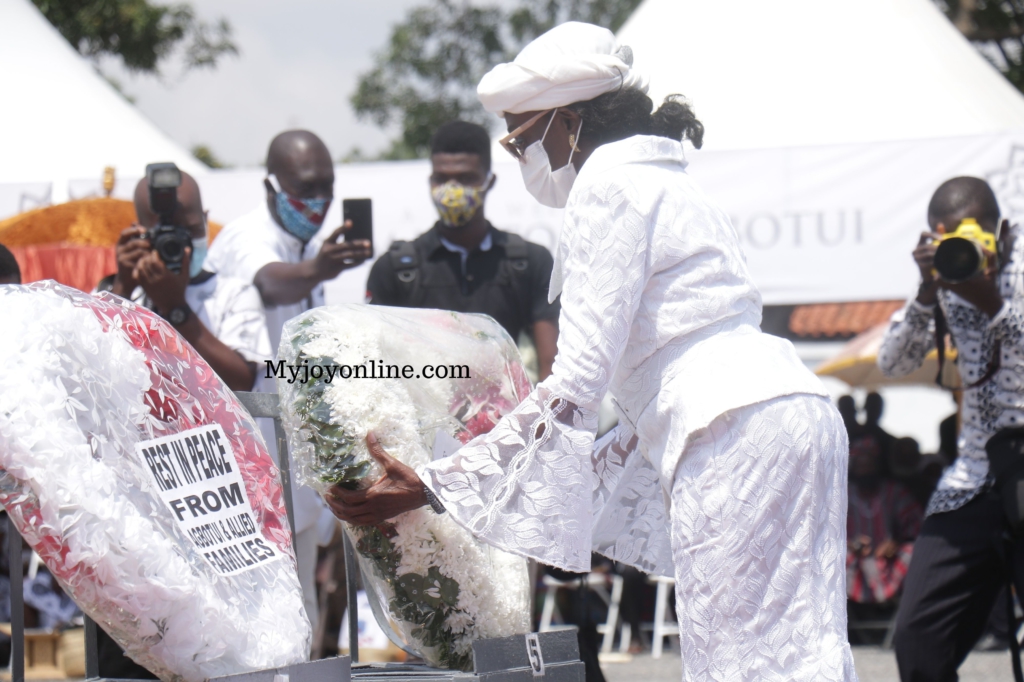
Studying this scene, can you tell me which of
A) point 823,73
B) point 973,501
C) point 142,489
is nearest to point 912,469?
point 823,73

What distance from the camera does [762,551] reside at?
2061mm

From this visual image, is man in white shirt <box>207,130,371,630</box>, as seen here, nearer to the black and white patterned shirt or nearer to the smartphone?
the smartphone

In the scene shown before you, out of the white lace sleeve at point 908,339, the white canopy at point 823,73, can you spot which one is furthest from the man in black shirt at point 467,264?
the white canopy at point 823,73

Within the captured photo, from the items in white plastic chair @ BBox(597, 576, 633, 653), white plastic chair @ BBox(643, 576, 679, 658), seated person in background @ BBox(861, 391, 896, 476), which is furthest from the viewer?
seated person in background @ BBox(861, 391, 896, 476)

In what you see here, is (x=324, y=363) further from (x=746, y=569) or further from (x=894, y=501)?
(x=894, y=501)

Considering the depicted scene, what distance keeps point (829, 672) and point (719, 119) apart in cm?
576

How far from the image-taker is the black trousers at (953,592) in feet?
10.5

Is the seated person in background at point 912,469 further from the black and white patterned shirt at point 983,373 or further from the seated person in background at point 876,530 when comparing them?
the black and white patterned shirt at point 983,373

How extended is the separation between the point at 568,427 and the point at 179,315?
139 centimetres

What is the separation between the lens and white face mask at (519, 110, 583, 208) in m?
2.35

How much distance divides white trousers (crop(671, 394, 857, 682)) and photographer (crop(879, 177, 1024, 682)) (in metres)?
1.26

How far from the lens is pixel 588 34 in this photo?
7.47ft

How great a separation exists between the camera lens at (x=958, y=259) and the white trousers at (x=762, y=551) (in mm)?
1223

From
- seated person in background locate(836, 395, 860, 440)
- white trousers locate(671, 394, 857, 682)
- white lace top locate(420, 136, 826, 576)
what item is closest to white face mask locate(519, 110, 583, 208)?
white lace top locate(420, 136, 826, 576)
